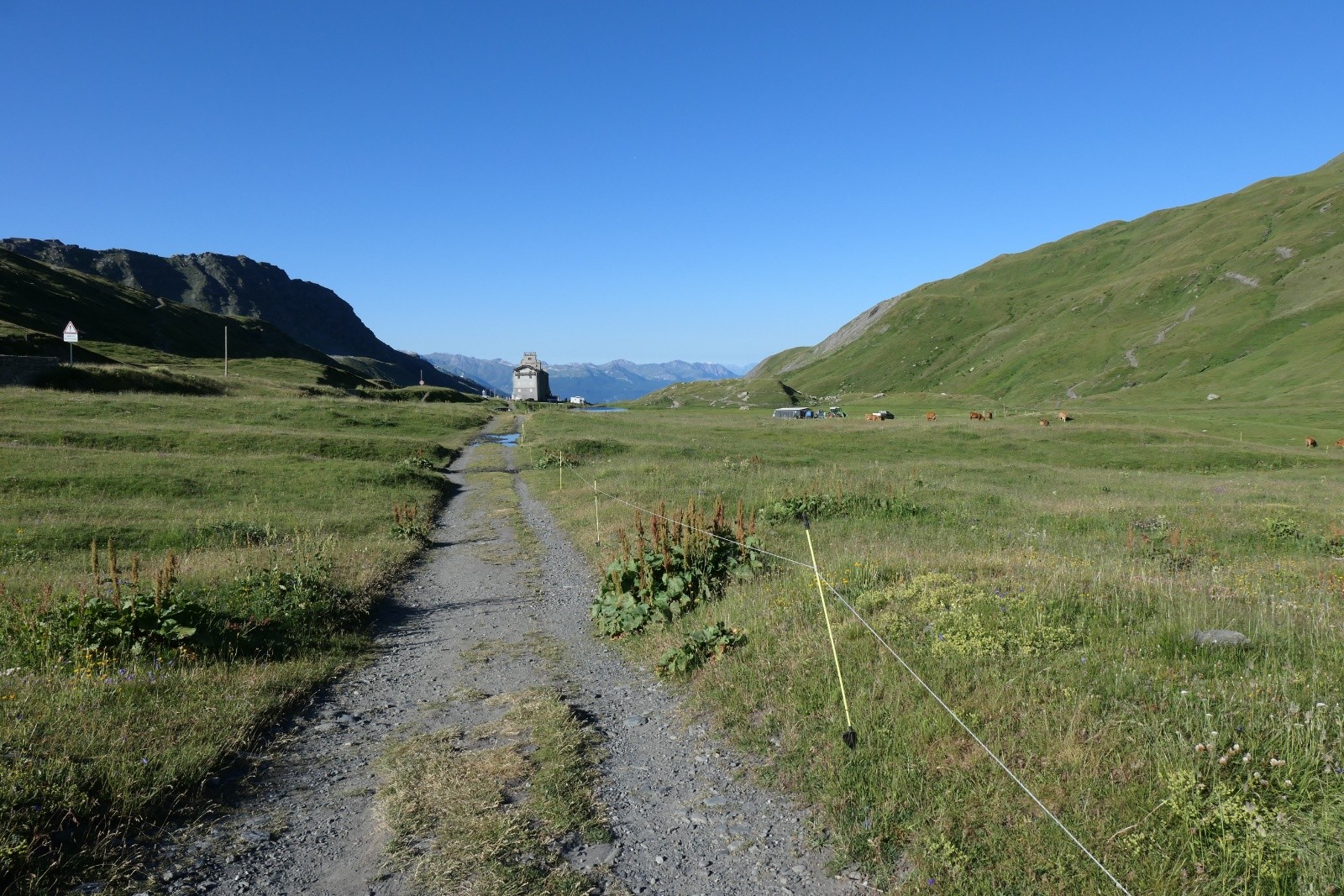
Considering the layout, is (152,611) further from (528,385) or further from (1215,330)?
(528,385)

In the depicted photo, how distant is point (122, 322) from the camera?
15262 cm

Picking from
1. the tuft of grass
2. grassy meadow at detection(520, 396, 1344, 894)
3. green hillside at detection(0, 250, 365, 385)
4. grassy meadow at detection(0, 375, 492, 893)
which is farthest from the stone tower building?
the tuft of grass

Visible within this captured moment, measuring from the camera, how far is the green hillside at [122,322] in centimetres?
10950

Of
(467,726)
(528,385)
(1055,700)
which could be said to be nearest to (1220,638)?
(1055,700)

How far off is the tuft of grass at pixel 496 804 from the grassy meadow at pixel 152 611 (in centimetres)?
202

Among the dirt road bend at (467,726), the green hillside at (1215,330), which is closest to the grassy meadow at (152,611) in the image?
the dirt road bend at (467,726)

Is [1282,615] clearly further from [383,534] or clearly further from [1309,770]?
[383,534]

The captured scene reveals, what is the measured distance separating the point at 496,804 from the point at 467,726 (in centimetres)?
206

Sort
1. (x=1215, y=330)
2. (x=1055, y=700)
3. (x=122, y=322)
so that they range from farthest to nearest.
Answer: (x=122, y=322) < (x=1215, y=330) < (x=1055, y=700)

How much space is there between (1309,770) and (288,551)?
54.9 ft

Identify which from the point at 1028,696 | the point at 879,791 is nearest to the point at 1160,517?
the point at 1028,696

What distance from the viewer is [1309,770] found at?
5.14 metres

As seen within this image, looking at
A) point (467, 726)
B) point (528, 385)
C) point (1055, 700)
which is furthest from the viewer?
point (528, 385)

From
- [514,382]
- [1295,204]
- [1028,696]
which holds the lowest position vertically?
[1028,696]
